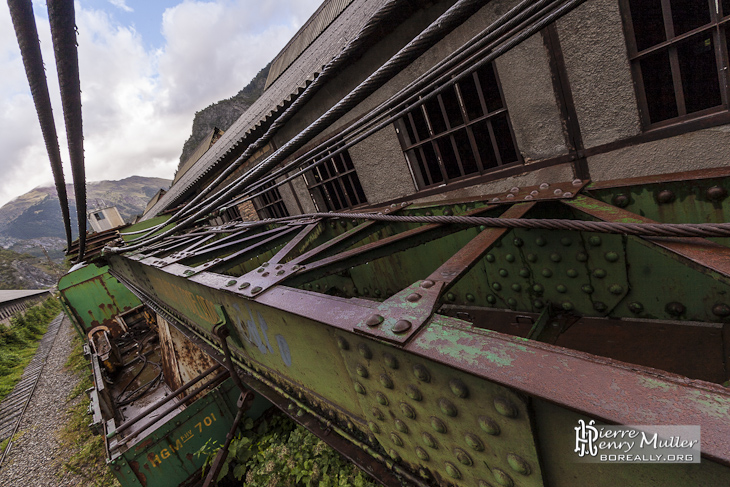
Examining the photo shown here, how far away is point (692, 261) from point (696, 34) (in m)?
3.34

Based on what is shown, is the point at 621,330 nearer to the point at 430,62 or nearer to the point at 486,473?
the point at 486,473

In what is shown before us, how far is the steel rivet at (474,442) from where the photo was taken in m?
1.10

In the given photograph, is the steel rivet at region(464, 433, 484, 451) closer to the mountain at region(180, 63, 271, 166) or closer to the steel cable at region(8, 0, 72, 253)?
the steel cable at region(8, 0, 72, 253)

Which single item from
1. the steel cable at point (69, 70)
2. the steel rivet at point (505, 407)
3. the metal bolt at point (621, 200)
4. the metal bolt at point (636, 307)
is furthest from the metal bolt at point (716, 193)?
the steel cable at point (69, 70)

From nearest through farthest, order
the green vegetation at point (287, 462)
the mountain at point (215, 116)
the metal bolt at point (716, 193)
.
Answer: the metal bolt at point (716, 193)
the green vegetation at point (287, 462)
the mountain at point (215, 116)

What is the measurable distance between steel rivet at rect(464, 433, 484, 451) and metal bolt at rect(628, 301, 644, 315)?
2.06m

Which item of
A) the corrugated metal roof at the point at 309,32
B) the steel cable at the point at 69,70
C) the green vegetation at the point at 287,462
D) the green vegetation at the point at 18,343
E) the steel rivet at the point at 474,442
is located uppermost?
the corrugated metal roof at the point at 309,32

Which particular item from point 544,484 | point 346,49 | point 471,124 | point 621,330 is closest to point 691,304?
point 621,330

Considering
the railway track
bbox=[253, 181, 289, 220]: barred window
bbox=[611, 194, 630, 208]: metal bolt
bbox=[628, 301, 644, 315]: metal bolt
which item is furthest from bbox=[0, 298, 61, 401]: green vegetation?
bbox=[611, 194, 630, 208]: metal bolt

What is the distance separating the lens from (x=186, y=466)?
436 centimetres

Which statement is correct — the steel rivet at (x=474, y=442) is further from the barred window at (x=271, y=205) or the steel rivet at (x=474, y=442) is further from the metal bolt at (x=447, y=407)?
the barred window at (x=271, y=205)

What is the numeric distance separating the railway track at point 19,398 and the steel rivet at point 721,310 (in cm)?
1625

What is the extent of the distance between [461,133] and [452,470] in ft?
15.9

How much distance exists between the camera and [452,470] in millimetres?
1271
